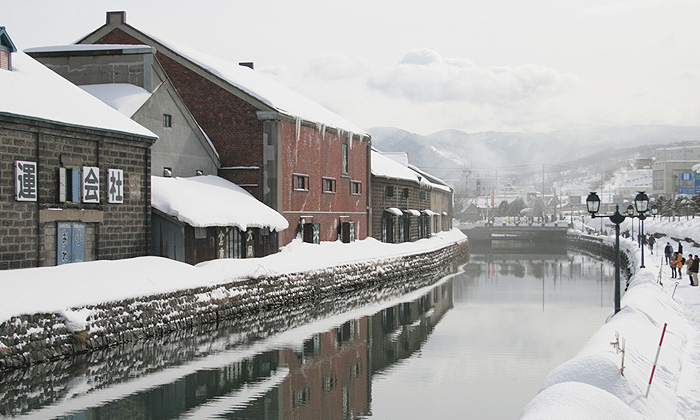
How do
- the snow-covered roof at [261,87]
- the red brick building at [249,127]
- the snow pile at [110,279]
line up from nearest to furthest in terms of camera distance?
the snow pile at [110,279] → the red brick building at [249,127] → the snow-covered roof at [261,87]

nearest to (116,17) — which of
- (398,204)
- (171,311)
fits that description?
(171,311)

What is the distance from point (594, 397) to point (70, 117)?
652 inches

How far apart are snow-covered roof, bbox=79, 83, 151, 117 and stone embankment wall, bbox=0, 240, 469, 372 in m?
8.30

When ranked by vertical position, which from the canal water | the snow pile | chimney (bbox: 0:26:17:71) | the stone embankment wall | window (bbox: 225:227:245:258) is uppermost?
chimney (bbox: 0:26:17:71)

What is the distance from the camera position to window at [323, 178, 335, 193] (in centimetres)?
4011

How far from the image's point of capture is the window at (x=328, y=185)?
40106 millimetres

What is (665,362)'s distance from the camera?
1274 cm

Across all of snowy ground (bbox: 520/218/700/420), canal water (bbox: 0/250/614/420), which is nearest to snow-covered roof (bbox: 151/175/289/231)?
canal water (bbox: 0/250/614/420)

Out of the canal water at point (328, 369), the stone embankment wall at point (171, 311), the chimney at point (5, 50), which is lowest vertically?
the canal water at point (328, 369)

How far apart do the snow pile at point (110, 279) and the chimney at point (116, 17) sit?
12.7 m

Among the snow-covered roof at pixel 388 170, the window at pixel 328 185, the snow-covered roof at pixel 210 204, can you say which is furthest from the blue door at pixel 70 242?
the snow-covered roof at pixel 388 170

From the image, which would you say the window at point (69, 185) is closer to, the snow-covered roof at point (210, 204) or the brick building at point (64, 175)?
the brick building at point (64, 175)

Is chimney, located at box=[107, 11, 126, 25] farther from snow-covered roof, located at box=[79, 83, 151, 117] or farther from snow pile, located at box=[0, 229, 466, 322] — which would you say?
snow pile, located at box=[0, 229, 466, 322]

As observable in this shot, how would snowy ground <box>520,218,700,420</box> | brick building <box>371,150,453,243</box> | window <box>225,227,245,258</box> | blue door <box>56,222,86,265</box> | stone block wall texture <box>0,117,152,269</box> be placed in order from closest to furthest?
snowy ground <box>520,218,700,420</box> < stone block wall texture <box>0,117,152,269</box> < blue door <box>56,222,86,265</box> < window <box>225,227,245,258</box> < brick building <box>371,150,453,243</box>
